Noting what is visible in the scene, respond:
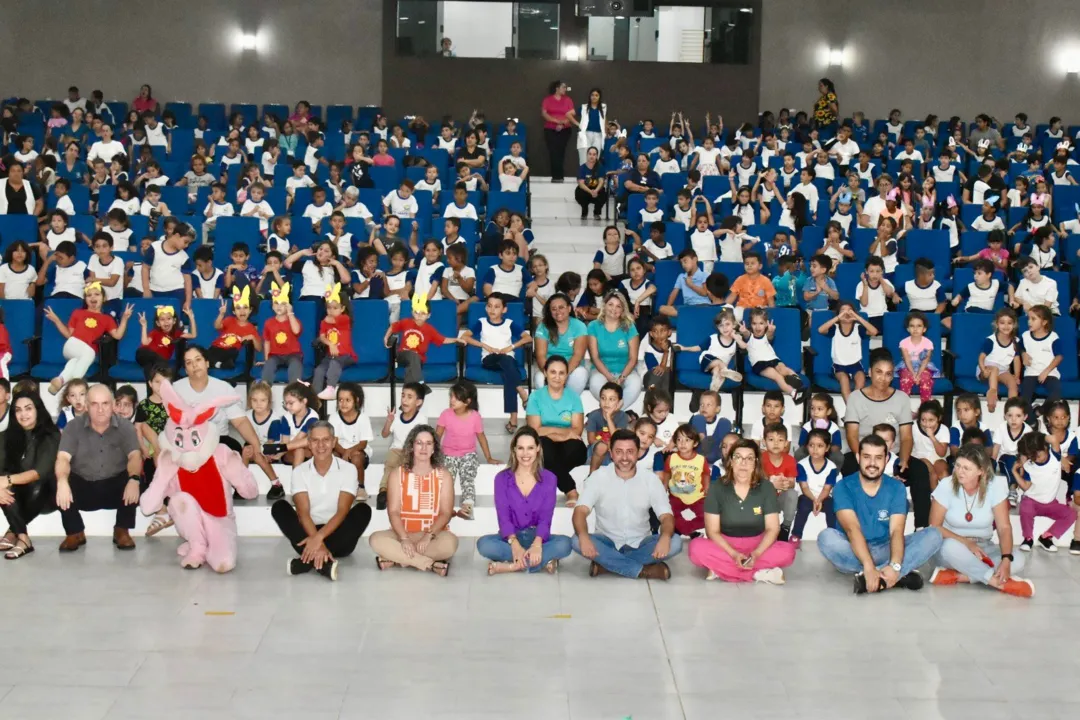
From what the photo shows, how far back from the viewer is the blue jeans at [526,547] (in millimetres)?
6310

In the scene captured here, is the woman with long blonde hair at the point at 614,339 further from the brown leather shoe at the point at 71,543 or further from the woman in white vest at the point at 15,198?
the woman in white vest at the point at 15,198

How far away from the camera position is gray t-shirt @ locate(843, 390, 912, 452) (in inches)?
296

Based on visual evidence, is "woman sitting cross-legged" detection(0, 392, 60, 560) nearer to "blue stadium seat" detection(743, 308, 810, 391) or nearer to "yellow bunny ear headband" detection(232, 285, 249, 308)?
"yellow bunny ear headband" detection(232, 285, 249, 308)

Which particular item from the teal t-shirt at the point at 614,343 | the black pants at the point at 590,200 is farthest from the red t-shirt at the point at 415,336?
the black pants at the point at 590,200

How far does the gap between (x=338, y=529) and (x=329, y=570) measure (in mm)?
272

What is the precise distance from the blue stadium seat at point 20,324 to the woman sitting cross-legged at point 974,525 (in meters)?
5.70

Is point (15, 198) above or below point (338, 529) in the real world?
above

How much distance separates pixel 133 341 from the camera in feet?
28.3

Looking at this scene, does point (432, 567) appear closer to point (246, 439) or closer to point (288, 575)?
point (288, 575)

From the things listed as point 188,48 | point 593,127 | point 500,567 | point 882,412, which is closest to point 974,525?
point 882,412

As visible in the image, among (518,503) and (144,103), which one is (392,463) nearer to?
(518,503)

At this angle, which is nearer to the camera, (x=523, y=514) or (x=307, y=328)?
(x=523, y=514)

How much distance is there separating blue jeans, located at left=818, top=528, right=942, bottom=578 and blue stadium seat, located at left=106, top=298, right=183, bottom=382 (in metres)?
4.45

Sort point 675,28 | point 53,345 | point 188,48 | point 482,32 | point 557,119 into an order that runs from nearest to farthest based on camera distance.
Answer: point 53,345
point 557,119
point 482,32
point 675,28
point 188,48
